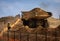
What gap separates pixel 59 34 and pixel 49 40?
1014 millimetres

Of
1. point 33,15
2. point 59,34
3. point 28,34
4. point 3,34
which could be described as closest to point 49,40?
point 59,34

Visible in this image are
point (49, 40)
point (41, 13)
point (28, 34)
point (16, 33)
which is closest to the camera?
point (49, 40)

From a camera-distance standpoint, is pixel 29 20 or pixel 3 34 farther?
pixel 29 20

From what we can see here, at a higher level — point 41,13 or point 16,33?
point 41,13

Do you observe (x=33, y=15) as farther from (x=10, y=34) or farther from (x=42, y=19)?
(x=10, y=34)

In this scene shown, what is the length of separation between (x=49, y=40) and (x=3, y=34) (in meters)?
5.91

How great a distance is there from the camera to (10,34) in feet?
67.1

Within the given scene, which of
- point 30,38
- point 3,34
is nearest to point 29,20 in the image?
point 3,34

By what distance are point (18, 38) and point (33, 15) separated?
5.51 metres

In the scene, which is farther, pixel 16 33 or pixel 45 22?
pixel 45 22

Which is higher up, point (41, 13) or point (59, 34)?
point (41, 13)

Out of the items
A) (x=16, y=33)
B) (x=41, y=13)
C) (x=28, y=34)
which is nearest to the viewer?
(x=28, y=34)

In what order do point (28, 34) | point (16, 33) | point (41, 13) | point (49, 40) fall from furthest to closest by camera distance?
point (41, 13)
point (16, 33)
point (28, 34)
point (49, 40)

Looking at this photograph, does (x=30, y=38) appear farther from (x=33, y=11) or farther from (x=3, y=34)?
(x=33, y=11)
